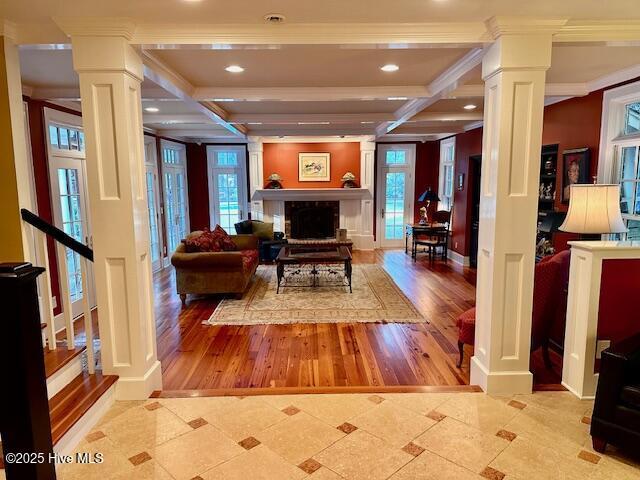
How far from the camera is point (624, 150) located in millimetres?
3871

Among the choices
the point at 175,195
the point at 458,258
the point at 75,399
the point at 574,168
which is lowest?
the point at 458,258

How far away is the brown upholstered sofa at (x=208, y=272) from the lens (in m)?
5.16

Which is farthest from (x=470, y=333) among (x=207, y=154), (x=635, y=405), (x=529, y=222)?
(x=207, y=154)

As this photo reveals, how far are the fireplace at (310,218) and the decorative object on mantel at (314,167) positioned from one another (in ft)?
1.95

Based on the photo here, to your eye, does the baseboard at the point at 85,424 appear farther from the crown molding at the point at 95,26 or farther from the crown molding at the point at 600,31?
the crown molding at the point at 600,31

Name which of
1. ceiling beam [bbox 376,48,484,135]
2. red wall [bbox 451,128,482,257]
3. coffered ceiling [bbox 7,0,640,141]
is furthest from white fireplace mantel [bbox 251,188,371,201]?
ceiling beam [bbox 376,48,484,135]

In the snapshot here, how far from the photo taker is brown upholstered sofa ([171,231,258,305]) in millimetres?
5164

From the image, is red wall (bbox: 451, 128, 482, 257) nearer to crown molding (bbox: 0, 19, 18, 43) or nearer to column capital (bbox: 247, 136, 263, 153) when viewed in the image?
column capital (bbox: 247, 136, 263, 153)

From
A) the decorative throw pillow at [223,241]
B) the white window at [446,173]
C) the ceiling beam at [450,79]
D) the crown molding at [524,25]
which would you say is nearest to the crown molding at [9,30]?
the crown molding at [524,25]

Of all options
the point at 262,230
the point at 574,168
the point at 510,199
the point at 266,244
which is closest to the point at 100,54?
the point at 510,199

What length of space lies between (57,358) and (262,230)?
5715 mm

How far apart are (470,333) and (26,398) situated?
2.95m

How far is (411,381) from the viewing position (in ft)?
10.5

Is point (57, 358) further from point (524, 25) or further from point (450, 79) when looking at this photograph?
point (450, 79)
